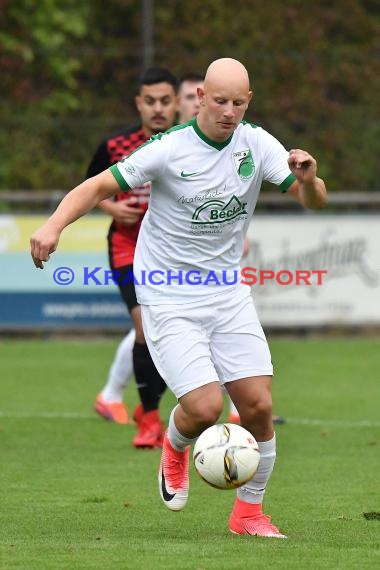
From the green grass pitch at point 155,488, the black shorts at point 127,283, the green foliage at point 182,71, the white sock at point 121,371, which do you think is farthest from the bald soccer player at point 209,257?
the green foliage at point 182,71

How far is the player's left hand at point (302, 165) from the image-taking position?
6234 millimetres

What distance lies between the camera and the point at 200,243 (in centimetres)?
654

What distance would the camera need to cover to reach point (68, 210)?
243 inches

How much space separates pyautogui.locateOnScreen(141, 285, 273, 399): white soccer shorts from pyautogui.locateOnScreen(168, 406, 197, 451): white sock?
22 cm

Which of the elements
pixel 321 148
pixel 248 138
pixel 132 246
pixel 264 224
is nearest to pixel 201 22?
pixel 321 148

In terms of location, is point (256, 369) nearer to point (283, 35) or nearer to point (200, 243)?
point (200, 243)

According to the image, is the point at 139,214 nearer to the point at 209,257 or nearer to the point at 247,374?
the point at 209,257

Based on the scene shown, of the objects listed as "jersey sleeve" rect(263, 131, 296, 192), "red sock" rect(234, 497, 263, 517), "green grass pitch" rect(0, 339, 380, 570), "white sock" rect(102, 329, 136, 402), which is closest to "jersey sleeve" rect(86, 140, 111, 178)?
"white sock" rect(102, 329, 136, 402)

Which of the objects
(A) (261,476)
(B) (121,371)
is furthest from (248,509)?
(B) (121,371)

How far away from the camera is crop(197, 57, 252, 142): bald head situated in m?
6.27

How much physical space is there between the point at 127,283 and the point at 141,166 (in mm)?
3250

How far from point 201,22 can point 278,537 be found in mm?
13382

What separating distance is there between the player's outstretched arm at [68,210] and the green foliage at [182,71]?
11543 millimetres

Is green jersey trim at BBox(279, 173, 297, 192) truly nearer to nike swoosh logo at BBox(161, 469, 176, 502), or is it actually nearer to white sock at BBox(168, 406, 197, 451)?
white sock at BBox(168, 406, 197, 451)
